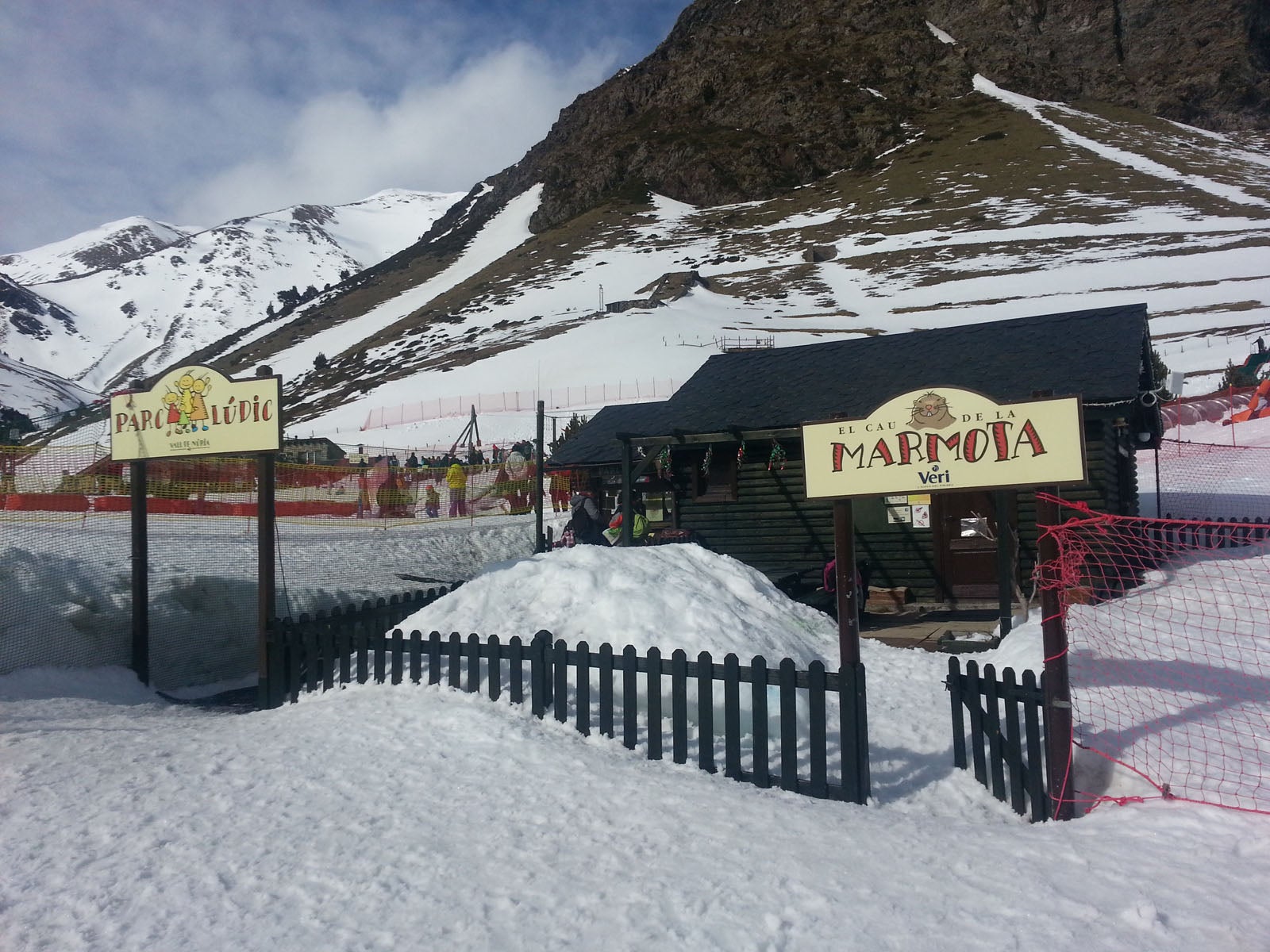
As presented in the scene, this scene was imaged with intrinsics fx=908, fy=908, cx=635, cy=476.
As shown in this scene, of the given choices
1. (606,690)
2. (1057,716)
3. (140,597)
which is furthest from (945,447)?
(140,597)

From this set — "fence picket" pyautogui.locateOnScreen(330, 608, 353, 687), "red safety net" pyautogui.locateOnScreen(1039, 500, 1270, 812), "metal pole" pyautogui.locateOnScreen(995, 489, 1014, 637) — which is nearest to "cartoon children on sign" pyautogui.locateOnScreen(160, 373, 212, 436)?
"fence picket" pyautogui.locateOnScreen(330, 608, 353, 687)

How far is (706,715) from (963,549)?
27.9 ft

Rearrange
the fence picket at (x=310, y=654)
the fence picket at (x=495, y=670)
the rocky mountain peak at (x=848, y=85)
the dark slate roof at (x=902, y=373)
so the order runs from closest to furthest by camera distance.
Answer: the fence picket at (x=495, y=670) < the fence picket at (x=310, y=654) < the dark slate roof at (x=902, y=373) < the rocky mountain peak at (x=848, y=85)

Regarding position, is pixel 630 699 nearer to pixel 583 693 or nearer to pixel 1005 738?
pixel 583 693

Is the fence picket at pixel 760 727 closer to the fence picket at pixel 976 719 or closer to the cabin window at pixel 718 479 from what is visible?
the fence picket at pixel 976 719

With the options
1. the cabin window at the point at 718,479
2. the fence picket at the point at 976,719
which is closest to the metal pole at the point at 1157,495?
the cabin window at the point at 718,479

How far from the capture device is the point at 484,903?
3.80 metres

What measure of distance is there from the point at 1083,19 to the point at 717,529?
466 feet

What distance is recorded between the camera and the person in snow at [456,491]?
18.7 m

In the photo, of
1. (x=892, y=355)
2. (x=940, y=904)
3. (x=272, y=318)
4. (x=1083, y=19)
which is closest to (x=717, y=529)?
(x=892, y=355)

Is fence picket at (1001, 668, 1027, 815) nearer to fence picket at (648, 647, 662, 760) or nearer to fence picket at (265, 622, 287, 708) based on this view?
fence picket at (648, 647, 662, 760)

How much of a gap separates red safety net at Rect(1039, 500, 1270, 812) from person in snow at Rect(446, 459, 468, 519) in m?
11.9

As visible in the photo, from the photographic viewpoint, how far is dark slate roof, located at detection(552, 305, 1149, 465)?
12.1 m

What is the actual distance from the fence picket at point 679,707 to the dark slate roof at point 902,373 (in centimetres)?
634
